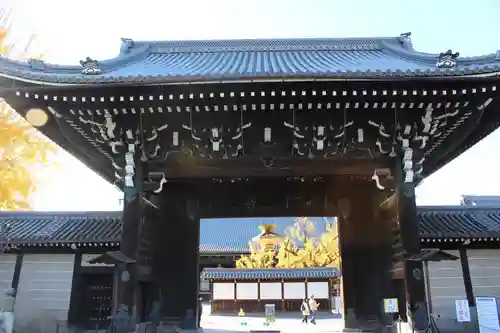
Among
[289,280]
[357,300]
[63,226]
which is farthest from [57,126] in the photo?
[289,280]

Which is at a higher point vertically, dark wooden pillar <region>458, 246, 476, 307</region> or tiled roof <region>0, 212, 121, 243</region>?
tiled roof <region>0, 212, 121, 243</region>

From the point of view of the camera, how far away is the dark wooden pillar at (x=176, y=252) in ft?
42.2

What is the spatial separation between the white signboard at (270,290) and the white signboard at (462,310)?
20.3m

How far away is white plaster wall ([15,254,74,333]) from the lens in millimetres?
12984

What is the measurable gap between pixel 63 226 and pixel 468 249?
13.3m

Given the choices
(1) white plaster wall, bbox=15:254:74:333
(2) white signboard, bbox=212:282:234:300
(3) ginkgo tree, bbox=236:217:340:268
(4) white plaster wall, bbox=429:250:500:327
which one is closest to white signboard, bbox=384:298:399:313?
(4) white plaster wall, bbox=429:250:500:327

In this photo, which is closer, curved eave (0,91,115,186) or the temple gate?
the temple gate

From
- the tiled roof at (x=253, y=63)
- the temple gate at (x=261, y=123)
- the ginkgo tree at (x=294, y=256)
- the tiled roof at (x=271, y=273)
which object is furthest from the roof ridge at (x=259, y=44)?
the ginkgo tree at (x=294, y=256)

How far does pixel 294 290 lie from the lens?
31141mm

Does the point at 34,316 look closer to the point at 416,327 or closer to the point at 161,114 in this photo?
the point at 161,114

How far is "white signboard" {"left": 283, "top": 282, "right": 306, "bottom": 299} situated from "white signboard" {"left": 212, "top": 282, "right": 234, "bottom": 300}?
158 inches

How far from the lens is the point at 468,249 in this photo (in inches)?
519

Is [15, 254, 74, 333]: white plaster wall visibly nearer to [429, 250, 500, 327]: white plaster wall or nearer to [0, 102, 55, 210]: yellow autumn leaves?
[0, 102, 55, 210]: yellow autumn leaves

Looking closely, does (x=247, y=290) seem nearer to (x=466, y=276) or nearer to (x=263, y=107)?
(x=466, y=276)
